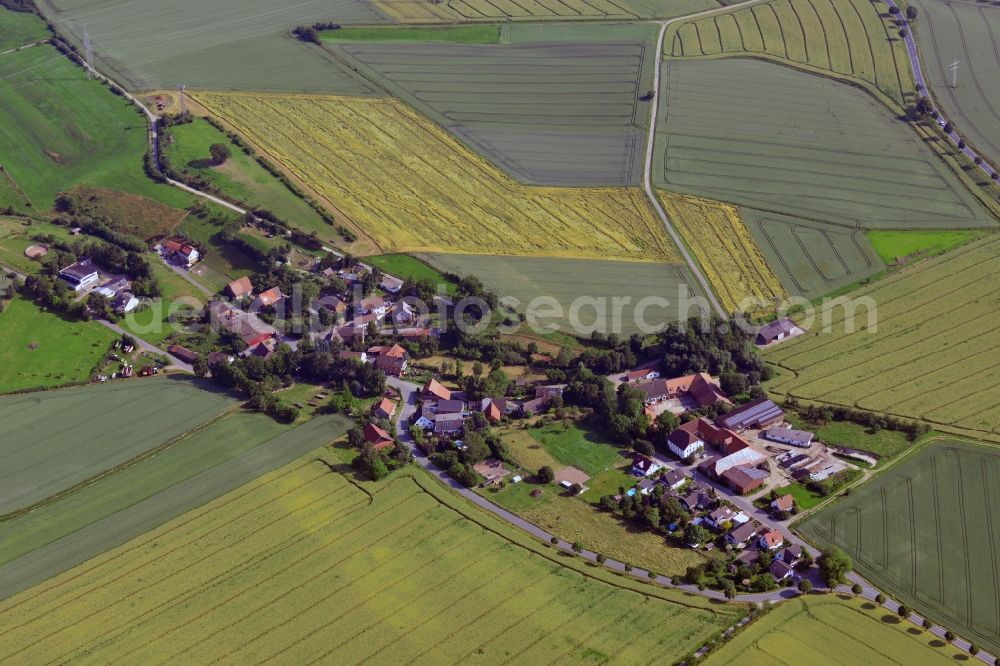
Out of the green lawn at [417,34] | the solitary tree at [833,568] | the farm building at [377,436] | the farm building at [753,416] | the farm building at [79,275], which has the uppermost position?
the green lawn at [417,34]

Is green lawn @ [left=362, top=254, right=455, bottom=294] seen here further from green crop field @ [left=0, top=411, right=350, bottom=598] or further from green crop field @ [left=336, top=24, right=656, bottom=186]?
green crop field @ [left=0, top=411, right=350, bottom=598]

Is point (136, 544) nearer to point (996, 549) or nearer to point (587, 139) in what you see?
point (996, 549)

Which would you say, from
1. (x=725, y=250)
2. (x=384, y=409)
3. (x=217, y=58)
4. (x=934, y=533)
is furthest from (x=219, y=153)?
(x=934, y=533)

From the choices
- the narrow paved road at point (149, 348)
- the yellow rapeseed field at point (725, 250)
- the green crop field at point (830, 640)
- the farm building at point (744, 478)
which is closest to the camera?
the green crop field at point (830, 640)

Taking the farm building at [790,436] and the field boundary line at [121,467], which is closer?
the field boundary line at [121,467]

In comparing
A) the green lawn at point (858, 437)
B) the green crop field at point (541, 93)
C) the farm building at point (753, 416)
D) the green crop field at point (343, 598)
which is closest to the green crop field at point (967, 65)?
the green crop field at point (541, 93)

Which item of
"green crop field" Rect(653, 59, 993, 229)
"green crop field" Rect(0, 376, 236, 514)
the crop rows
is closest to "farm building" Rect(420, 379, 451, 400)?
"green crop field" Rect(0, 376, 236, 514)

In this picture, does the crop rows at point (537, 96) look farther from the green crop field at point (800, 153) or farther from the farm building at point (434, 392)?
the farm building at point (434, 392)
